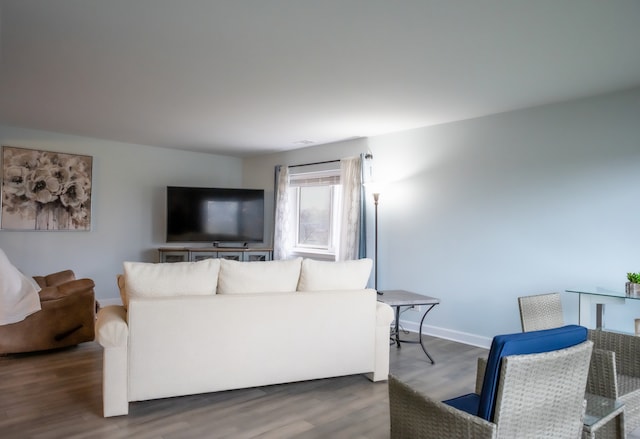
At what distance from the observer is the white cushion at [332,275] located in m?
3.24

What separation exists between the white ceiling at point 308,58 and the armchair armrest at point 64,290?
1.77 meters

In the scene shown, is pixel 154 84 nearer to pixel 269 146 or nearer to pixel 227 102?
pixel 227 102

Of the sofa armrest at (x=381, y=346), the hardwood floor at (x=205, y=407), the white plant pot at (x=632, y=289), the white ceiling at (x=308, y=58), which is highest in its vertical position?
the white ceiling at (x=308, y=58)

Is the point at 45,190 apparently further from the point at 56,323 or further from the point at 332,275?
the point at 332,275

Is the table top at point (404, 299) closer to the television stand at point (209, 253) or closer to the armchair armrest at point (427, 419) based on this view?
the armchair armrest at point (427, 419)

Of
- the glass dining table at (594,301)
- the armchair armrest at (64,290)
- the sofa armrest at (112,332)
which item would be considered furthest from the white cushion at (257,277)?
the glass dining table at (594,301)

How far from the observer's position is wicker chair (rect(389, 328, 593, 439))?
1439mm

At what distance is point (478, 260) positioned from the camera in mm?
4551

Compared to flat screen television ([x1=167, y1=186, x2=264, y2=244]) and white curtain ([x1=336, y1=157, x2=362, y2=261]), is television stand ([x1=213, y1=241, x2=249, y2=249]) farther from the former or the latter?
white curtain ([x1=336, y1=157, x2=362, y2=261])

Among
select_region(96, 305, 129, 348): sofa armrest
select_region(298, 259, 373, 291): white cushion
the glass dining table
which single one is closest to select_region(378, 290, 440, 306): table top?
select_region(298, 259, 373, 291): white cushion

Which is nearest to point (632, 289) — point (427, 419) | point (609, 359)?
point (609, 359)

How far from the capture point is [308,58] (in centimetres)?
303

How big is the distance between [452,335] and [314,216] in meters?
2.77

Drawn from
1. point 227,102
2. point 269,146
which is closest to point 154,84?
point 227,102
